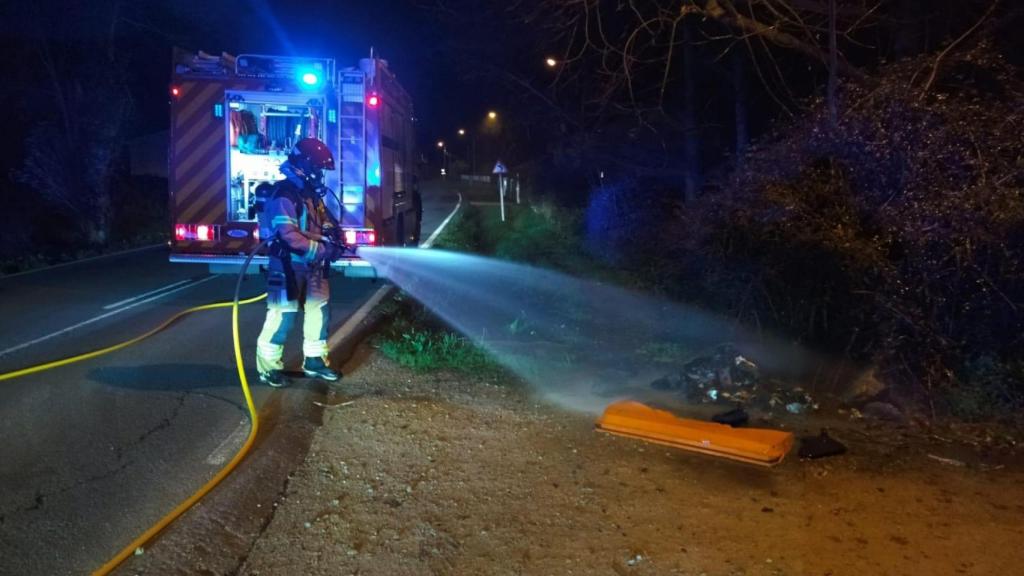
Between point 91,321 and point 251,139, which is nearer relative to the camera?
point 91,321

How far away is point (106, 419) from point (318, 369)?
5.25ft

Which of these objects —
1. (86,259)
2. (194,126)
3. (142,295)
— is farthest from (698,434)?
(86,259)

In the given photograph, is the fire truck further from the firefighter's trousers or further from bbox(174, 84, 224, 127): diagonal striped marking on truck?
the firefighter's trousers

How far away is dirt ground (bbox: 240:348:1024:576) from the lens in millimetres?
3861

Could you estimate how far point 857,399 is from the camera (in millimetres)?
6797

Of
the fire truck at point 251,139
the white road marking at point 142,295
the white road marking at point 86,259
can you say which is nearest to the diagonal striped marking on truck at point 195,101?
the fire truck at point 251,139

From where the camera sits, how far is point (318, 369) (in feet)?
22.4

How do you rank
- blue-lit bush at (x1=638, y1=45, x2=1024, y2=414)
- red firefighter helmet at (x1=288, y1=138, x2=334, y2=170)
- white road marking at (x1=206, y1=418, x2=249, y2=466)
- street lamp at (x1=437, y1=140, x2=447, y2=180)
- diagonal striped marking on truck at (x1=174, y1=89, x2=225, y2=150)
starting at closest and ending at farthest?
1. white road marking at (x1=206, y1=418, x2=249, y2=466)
2. blue-lit bush at (x1=638, y1=45, x2=1024, y2=414)
3. red firefighter helmet at (x1=288, y1=138, x2=334, y2=170)
4. diagonal striped marking on truck at (x1=174, y1=89, x2=225, y2=150)
5. street lamp at (x1=437, y1=140, x2=447, y2=180)

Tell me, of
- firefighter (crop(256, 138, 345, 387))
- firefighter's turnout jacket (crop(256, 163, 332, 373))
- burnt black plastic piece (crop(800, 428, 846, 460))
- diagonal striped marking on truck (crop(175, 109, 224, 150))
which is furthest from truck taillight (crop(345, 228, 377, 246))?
burnt black plastic piece (crop(800, 428, 846, 460))

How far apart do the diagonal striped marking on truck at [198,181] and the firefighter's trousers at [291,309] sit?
4652mm

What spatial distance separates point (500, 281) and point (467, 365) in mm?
6232

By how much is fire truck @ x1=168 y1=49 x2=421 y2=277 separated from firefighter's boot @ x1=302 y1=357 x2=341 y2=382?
12.0ft

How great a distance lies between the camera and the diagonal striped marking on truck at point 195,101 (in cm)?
1039

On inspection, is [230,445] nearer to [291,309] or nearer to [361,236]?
[291,309]
